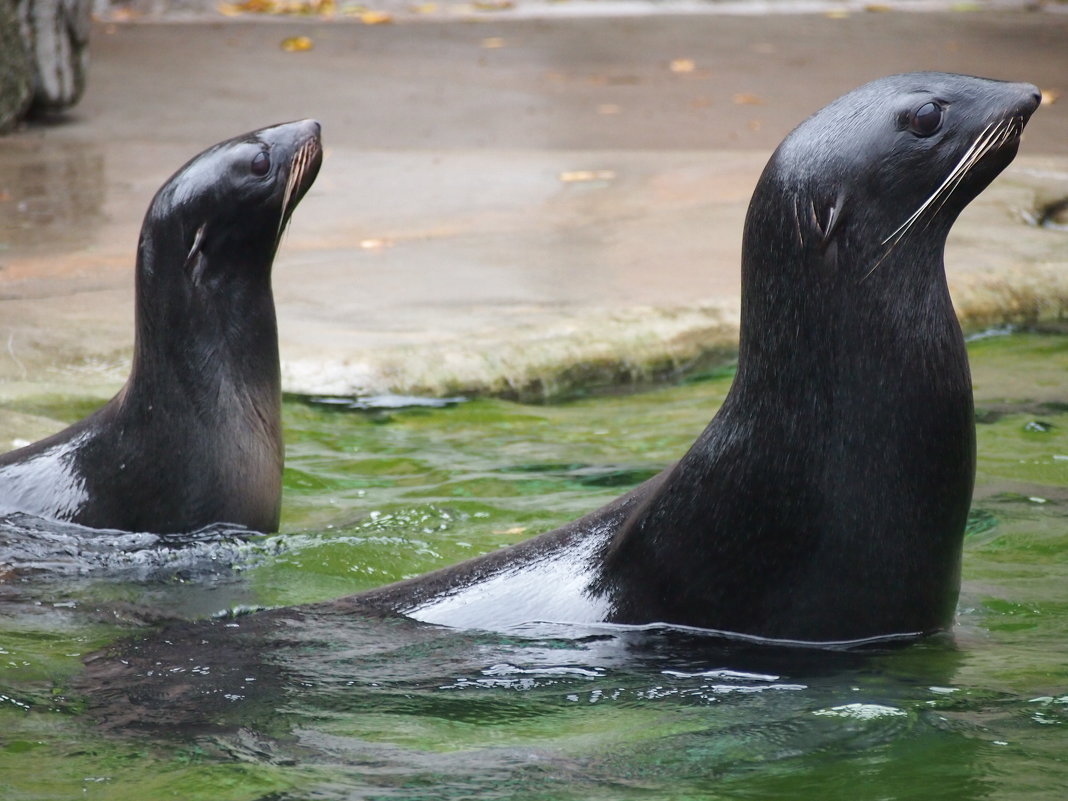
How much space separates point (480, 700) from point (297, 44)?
44.2 feet

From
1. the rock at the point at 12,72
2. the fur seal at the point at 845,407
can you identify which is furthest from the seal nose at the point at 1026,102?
the rock at the point at 12,72

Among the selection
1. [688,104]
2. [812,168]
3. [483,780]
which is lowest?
[483,780]

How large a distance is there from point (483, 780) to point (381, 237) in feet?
20.5

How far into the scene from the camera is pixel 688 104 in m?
13.0

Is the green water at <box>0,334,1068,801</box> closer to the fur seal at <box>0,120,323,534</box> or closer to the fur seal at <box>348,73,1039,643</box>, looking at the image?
the fur seal at <box>348,73,1039,643</box>

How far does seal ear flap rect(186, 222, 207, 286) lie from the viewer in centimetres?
473

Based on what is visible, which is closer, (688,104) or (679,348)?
(679,348)

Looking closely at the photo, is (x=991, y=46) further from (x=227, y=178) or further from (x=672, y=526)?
(x=672, y=526)

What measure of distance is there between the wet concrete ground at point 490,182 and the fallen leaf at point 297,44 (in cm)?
12

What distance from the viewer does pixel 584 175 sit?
10.2 metres

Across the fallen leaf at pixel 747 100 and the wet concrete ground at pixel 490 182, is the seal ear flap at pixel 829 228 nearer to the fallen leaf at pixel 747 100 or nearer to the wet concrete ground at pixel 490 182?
the wet concrete ground at pixel 490 182

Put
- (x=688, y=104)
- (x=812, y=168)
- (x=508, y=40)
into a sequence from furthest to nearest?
(x=508, y=40)
(x=688, y=104)
(x=812, y=168)

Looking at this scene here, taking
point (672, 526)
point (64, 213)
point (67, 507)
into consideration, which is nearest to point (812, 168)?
point (672, 526)

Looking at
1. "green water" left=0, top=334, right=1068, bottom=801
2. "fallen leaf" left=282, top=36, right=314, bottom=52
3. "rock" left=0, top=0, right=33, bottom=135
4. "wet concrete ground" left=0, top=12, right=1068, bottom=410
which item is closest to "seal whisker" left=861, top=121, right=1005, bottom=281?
"green water" left=0, top=334, right=1068, bottom=801
